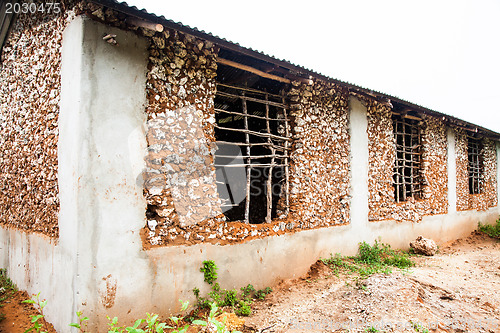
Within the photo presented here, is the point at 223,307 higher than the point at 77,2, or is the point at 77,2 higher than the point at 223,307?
the point at 77,2

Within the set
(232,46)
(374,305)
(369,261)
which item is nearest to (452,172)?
(369,261)

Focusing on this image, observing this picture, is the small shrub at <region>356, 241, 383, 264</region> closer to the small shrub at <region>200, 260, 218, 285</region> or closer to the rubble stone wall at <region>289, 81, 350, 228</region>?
the rubble stone wall at <region>289, 81, 350, 228</region>

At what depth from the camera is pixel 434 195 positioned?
9.85 meters

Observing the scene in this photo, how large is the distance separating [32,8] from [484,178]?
15.7 m

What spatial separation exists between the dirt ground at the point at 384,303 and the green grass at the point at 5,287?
4.15m

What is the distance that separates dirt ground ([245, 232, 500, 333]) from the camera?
424 centimetres

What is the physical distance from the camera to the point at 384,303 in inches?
180

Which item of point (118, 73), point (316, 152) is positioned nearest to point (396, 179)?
point (316, 152)

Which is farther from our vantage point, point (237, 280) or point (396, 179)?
point (396, 179)

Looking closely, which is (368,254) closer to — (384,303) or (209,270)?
(384,303)

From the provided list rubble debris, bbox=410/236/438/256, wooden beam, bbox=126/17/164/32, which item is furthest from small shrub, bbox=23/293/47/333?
rubble debris, bbox=410/236/438/256

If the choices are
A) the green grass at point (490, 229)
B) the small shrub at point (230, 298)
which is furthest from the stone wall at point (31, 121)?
the green grass at point (490, 229)

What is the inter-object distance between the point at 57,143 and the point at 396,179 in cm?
851

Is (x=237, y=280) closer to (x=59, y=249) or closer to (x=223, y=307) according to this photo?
(x=223, y=307)
